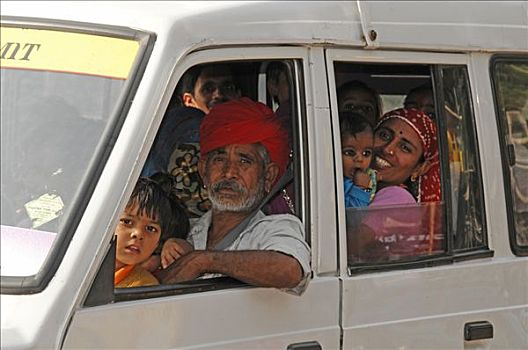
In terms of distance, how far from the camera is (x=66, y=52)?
346 cm

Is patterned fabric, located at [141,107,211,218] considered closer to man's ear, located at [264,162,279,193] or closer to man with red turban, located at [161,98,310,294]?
man with red turban, located at [161,98,310,294]

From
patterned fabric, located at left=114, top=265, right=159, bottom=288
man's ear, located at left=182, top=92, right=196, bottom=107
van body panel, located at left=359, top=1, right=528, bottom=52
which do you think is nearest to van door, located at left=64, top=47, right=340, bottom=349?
patterned fabric, located at left=114, top=265, right=159, bottom=288

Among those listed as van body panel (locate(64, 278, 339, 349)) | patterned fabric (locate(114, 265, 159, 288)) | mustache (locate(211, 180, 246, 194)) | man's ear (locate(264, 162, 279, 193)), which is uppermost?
man's ear (locate(264, 162, 279, 193))

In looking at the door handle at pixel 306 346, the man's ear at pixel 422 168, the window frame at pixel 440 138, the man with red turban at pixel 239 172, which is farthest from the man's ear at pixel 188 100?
the door handle at pixel 306 346

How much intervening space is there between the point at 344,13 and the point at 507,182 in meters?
0.93

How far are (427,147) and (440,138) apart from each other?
0.37ft

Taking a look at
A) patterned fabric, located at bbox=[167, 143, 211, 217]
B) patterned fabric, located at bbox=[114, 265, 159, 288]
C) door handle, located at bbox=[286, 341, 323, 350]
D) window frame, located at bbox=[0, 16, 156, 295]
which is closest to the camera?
window frame, located at bbox=[0, 16, 156, 295]

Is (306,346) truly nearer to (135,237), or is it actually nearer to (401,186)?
(135,237)

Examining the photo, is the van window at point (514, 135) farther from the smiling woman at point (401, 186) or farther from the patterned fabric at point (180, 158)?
the patterned fabric at point (180, 158)

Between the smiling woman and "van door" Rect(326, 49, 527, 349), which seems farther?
the smiling woman

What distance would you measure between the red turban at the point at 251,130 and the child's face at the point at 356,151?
211 mm

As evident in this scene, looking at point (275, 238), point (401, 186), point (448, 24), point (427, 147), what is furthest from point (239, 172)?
point (448, 24)

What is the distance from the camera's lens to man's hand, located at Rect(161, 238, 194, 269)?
3.72 m

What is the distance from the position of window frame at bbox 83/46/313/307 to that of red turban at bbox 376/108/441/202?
26.2 inches
